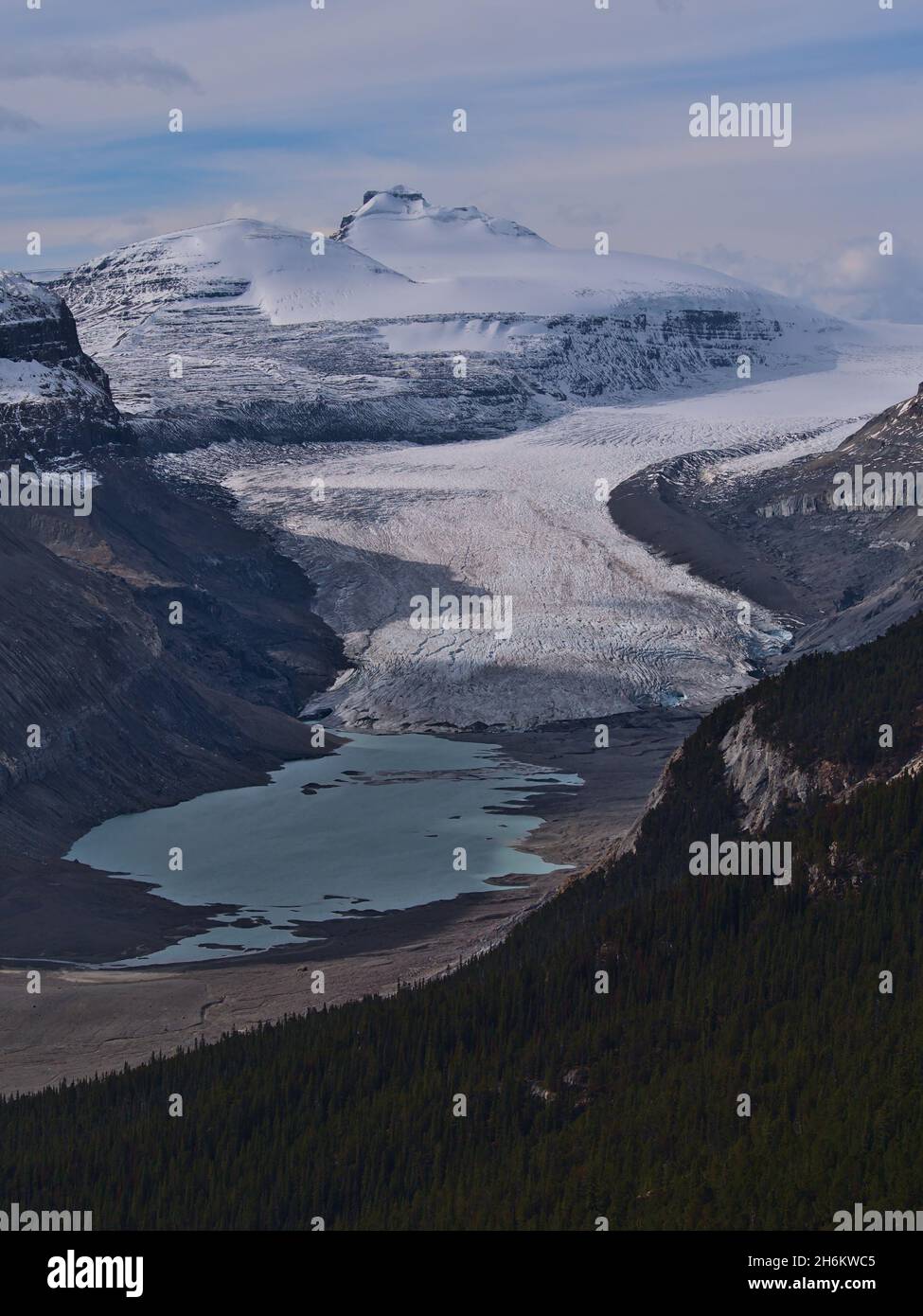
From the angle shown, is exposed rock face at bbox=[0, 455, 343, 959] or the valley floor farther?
exposed rock face at bbox=[0, 455, 343, 959]

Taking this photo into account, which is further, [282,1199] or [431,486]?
[431,486]

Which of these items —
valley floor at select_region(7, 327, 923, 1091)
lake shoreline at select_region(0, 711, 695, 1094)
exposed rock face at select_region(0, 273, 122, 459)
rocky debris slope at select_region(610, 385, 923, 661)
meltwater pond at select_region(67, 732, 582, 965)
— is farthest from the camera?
rocky debris slope at select_region(610, 385, 923, 661)

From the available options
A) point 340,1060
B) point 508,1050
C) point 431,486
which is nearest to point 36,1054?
point 340,1060

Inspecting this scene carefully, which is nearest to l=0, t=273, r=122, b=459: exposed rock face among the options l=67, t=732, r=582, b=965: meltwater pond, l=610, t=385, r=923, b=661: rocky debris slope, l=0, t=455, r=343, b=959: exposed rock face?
l=0, t=455, r=343, b=959: exposed rock face

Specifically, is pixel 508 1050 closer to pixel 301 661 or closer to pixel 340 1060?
pixel 340 1060

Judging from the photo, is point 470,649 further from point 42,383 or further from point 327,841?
point 42,383

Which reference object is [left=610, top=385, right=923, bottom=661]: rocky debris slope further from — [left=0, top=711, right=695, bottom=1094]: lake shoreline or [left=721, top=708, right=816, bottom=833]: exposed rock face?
[left=721, top=708, right=816, bottom=833]: exposed rock face
